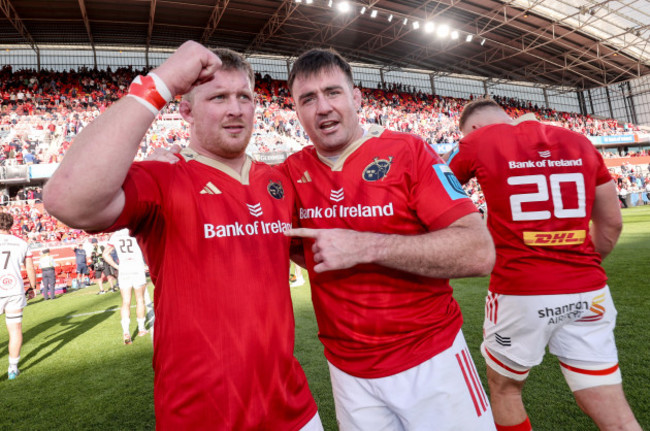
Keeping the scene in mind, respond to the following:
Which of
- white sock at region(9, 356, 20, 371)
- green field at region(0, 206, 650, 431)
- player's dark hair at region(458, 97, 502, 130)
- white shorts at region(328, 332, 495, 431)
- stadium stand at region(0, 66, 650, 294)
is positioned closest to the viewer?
white shorts at region(328, 332, 495, 431)

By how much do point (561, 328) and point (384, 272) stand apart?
1.39 m

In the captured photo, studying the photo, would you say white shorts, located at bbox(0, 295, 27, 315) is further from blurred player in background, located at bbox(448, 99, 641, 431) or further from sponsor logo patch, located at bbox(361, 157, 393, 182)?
blurred player in background, located at bbox(448, 99, 641, 431)

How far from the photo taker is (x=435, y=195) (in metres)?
1.67

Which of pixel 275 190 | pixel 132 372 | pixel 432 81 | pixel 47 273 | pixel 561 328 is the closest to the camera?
pixel 275 190

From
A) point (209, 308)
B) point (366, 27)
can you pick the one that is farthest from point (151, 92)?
point (366, 27)

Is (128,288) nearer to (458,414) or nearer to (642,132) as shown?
(458,414)

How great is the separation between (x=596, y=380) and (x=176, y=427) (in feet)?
7.39

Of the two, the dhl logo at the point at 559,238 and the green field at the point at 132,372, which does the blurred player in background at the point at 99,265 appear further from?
the dhl logo at the point at 559,238

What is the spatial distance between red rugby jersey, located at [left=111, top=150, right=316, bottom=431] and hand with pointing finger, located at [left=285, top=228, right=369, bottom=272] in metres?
0.24

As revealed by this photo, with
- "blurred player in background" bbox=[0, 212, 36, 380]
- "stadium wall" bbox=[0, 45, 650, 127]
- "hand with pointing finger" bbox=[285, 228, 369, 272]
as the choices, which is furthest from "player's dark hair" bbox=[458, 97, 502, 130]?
"stadium wall" bbox=[0, 45, 650, 127]

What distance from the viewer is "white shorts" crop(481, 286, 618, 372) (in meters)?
2.21

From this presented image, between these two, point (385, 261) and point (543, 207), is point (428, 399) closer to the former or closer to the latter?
point (385, 261)

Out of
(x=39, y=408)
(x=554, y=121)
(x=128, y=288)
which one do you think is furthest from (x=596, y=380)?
(x=554, y=121)

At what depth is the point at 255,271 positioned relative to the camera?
4.99 feet
